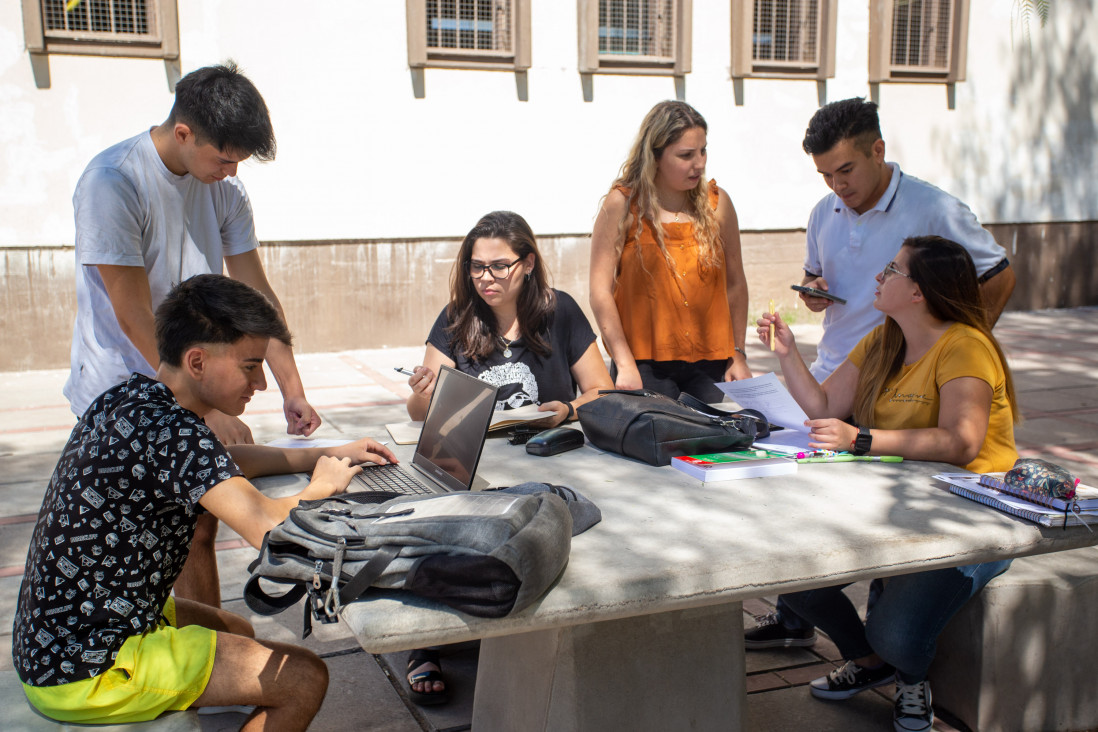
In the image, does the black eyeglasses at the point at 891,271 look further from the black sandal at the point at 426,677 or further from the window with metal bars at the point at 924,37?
the window with metal bars at the point at 924,37

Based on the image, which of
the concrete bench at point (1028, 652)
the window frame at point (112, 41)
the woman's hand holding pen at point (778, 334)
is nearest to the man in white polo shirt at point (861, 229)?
the woman's hand holding pen at point (778, 334)

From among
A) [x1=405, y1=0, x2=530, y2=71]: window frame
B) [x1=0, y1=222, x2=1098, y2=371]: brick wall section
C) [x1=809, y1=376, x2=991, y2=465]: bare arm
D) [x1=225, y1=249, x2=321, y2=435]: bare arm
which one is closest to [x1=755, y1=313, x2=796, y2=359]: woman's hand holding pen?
[x1=809, y1=376, x2=991, y2=465]: bare arm

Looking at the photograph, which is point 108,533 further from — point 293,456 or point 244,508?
point 293,456

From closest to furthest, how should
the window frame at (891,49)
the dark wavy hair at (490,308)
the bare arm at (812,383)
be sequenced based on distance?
the bare arm at (812,383) → the dark wavy hair at (490,308) → the window frame at (891,49)

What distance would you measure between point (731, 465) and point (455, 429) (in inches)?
27.6

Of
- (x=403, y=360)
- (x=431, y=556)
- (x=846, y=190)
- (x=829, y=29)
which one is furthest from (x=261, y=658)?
(x=829, y=29)

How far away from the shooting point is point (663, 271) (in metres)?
3.89

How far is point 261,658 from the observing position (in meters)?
2.12

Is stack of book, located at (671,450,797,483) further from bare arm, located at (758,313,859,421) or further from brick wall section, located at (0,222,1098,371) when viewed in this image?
brick wall section, located at (0,222,1098,371)

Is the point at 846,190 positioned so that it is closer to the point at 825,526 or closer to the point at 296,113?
the point at 825,526

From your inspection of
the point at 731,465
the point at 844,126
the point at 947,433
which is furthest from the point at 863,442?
the point at 844,126

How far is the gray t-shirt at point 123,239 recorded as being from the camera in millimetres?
2854

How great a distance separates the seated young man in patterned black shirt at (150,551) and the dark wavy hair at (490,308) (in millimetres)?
1304

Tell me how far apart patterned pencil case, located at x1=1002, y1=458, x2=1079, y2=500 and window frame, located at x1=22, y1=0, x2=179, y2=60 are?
8.11 metres
